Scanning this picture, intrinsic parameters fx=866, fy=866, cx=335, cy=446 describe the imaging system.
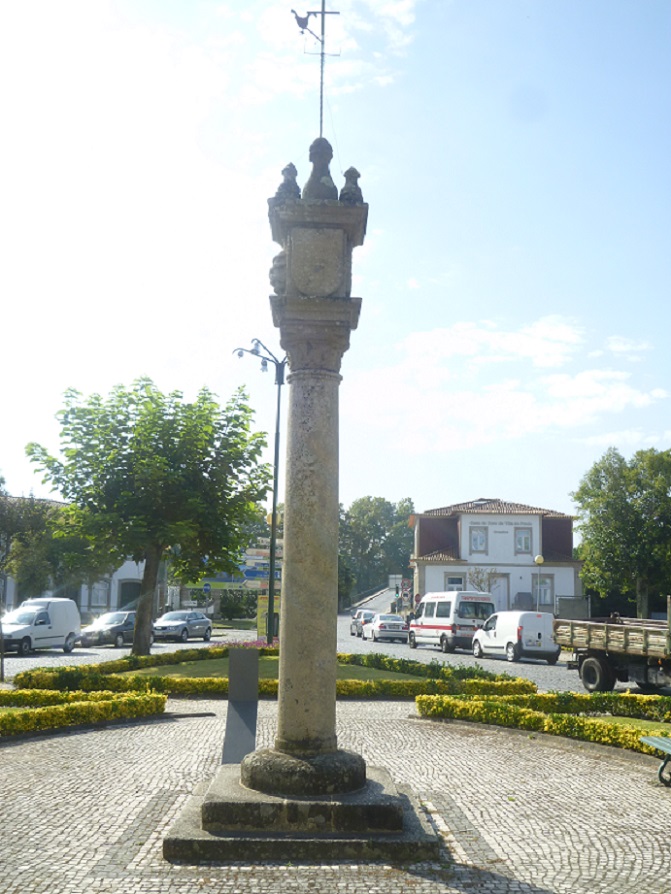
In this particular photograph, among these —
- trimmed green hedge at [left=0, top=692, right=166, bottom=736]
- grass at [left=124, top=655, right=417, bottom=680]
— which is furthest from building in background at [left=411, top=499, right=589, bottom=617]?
trimmed green hedge at [left=0, top=692, right=166, bottom=736]

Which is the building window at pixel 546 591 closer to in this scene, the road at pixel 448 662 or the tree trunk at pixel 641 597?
the tree trunk at pixel 641 597

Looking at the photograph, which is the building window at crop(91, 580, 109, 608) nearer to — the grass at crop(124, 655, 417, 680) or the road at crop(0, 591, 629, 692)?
the road at crop(0, 591, 629, 692)

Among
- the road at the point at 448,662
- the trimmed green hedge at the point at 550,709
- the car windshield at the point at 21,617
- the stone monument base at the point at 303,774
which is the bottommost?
the road at the point at 448,662

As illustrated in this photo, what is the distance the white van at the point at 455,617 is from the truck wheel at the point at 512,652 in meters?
3.45

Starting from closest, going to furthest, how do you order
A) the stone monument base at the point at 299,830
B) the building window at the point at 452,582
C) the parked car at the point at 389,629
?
the stone monument base at the point at 299,830 → the parked car at the point at 389,629 → the building window at the point at 452,582

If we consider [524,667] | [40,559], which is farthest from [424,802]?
[40,559]

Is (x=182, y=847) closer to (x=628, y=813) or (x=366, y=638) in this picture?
(x=628, y=813)

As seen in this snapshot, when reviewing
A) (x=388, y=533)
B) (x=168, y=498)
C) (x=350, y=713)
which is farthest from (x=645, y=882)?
(x=388, y=533)

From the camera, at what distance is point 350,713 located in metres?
15.1

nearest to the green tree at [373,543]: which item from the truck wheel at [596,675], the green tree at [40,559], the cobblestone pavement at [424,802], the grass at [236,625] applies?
the grass at [236,625]

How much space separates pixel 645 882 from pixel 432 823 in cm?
178

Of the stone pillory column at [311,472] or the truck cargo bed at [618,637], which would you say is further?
the truck cargo bed at [618,637]

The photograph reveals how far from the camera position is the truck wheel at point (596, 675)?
61.8 ft

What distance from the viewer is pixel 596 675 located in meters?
19.1
